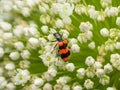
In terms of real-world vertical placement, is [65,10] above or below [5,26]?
below

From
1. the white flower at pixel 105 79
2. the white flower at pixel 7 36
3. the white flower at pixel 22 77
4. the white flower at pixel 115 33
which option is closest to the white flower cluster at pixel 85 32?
the white flower at pixel 115 33

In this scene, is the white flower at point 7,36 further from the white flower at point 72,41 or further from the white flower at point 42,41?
the white flower at point 72,41

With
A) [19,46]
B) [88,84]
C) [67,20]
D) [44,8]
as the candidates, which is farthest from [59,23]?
[88,84]

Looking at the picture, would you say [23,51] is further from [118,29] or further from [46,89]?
[118,29]

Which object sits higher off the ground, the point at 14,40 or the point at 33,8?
the point at 33,8

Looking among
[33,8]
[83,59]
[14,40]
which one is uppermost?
[33,8]

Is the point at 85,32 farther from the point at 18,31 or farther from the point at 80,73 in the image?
the point at 18,31

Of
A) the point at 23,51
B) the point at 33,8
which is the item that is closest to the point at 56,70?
the point at 23,51
